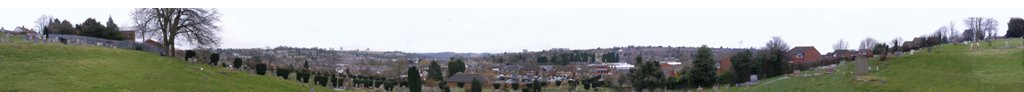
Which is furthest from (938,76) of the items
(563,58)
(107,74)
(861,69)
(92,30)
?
(563,58)

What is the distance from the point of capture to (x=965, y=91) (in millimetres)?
30281

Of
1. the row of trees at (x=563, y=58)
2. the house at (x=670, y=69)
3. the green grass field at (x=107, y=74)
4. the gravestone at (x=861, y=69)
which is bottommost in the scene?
the house at (x=670, y=69)

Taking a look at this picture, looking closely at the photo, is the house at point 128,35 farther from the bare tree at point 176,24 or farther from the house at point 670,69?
the house at point 670,69

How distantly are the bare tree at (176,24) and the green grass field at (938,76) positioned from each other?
26.5 metres

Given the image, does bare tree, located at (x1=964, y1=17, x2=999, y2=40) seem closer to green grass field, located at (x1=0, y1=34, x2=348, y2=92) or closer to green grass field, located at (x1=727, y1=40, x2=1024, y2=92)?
green grass field, located at (x1=727, y1=40, x2=1024, y2=92)

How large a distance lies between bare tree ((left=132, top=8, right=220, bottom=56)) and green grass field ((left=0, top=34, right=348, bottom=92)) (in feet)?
11.7

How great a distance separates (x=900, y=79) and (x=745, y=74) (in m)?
20.3

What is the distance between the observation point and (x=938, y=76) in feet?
117

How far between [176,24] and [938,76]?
34231 millimetres

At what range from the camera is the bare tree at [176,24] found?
44.4 m

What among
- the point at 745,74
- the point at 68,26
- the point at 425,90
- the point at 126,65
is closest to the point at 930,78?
the point at 745,74

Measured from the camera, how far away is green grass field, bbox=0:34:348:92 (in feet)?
86.6

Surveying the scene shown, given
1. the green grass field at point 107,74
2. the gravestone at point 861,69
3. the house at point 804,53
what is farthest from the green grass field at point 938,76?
the house at point 804,53

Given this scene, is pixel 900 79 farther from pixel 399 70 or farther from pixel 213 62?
pixel 399 70
